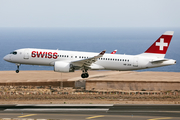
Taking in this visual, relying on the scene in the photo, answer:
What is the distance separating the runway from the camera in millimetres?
30516

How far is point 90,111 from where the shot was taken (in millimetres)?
33531

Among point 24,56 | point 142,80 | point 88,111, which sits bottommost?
point 88,111

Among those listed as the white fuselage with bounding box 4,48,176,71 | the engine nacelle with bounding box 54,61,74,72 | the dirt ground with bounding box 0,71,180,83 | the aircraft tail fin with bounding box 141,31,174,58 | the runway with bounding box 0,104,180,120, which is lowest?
the runway with bounding box 0,104,180,120

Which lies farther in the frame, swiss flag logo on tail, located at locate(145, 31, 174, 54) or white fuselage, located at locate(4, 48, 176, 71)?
swiss flag logo on tail, located at locate(145, 31, 174, 54)

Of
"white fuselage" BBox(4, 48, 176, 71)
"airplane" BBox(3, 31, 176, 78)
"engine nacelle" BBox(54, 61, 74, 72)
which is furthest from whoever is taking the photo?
"white fuselage" BBox(4, 48, 176, 71)

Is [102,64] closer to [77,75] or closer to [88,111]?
[77,75]

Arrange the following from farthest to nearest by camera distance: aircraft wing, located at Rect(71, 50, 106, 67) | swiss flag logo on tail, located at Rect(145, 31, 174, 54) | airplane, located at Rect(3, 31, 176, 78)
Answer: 1. swiss flag logo on tail, located at Rect(145, 31, 174, 54)
2. airplane, located at Rect(3, 31, 176, 78)
3. aircraft wing, located at Rect(71, 50, 106, 67)

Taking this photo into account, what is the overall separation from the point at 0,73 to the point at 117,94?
22.6 m

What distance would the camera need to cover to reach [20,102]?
130 feet

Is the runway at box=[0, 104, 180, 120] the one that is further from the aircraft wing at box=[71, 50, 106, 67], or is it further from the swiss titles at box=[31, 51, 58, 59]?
the swiss titles at box=[31, 51, 58, 59]

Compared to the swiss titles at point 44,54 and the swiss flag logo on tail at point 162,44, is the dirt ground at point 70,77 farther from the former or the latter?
the swiss flag logo on tail at point 162,44

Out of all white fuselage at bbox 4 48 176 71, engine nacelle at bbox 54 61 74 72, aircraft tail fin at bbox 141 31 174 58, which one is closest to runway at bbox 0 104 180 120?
engine nacelle at bbox 54 61 74 72

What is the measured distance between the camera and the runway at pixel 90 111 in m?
30.5

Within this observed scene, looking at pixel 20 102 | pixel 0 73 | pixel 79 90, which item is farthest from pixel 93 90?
pixel 0 73
